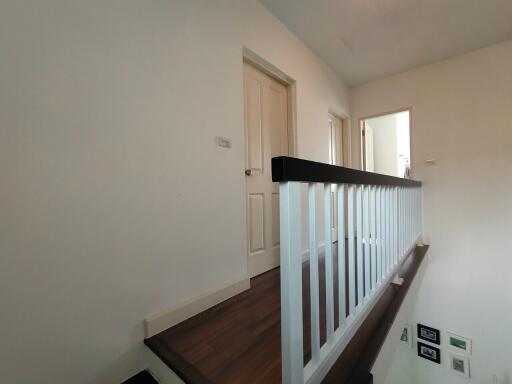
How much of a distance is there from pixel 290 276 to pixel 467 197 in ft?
11.2

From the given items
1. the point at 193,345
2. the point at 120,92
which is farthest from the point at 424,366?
the point at 120,92

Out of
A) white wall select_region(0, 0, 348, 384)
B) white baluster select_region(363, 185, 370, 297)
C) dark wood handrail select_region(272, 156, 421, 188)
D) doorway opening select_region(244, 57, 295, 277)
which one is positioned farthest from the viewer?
doorway opening select_region(244, 57, 295, 277)

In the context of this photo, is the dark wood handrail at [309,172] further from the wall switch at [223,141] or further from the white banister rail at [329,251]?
the wall switch at [223,141]

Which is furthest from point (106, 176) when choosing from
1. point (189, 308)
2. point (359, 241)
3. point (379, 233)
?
point (379, 233)

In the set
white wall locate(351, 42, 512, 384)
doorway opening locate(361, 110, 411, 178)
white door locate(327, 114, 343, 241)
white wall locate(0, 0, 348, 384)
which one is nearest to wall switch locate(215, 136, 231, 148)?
white wall locate(0, 0, 348, 384)

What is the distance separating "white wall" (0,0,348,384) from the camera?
0.90 m

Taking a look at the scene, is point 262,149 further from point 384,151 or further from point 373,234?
point 384,151

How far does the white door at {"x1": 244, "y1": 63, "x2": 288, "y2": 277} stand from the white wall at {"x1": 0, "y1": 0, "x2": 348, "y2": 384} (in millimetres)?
369

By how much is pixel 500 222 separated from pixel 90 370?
13.2 ft

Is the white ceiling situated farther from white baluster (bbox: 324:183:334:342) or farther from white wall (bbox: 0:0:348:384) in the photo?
white baluster (bbox: 324:183:334:342)

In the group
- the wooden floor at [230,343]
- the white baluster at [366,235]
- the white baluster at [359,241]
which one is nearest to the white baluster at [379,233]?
the white baluster at [366,235]

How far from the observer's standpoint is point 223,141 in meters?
1.66

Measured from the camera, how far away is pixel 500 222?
8.84ft

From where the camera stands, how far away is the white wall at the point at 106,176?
35.4 inches
